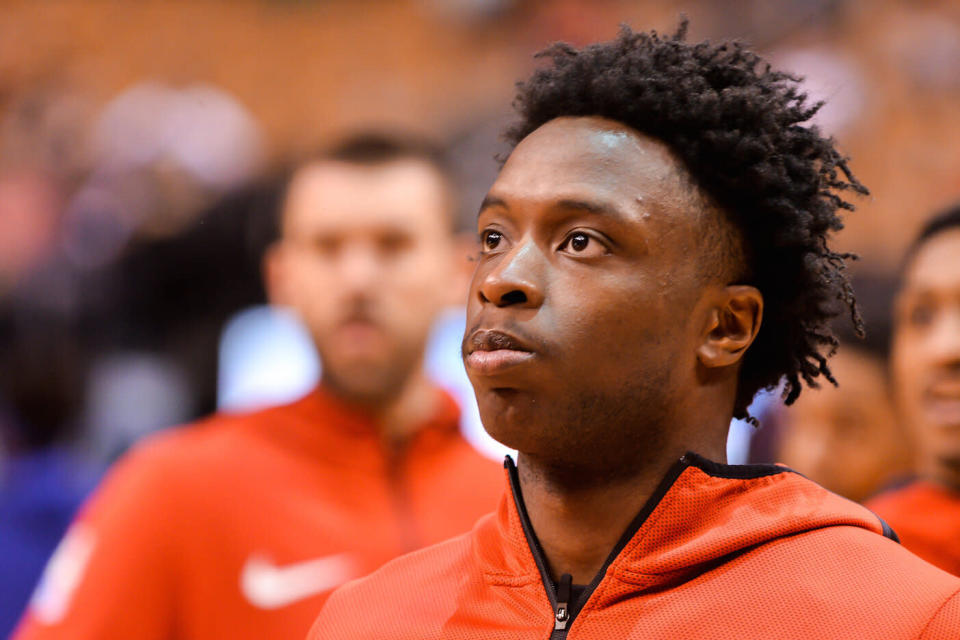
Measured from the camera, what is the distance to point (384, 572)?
91.4 inches

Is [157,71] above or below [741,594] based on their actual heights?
above

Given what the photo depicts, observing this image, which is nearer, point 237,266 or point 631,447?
point 631,447

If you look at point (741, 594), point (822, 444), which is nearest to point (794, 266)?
point (741, 594)

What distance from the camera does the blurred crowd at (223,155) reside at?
16.6 feet

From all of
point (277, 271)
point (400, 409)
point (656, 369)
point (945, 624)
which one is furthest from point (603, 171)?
point (277, 271)

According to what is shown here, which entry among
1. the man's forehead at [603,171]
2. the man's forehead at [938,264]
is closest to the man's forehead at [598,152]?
the man's forehead at [603,171]

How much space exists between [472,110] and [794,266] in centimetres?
711

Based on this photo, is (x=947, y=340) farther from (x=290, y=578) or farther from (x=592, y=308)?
(x=290, y=578)

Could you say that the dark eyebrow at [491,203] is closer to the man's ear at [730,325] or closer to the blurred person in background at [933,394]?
the man's ear at [730,325]

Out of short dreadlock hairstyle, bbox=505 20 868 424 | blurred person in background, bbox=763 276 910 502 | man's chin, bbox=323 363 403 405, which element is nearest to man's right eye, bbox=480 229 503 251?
short dreadlock hairstyle, bbox=505 20 868 424

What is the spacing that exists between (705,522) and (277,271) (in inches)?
105

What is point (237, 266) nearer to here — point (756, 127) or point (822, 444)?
point (822, 444)

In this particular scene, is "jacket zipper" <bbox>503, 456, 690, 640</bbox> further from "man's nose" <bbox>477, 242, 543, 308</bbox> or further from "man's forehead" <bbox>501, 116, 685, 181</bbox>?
"man's forehead" <bbox>501, 116, 685, 181</bbox>

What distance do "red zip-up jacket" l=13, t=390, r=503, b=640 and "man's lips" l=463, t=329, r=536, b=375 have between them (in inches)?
65.0
